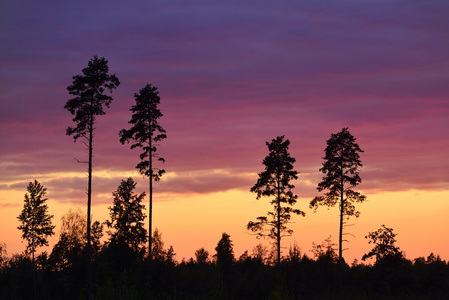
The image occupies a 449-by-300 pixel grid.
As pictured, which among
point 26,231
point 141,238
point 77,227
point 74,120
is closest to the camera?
point 74,120

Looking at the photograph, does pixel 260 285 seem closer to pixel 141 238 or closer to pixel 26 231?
pixel 141 238

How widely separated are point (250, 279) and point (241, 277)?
129 cm

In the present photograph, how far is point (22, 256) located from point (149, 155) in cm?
4205

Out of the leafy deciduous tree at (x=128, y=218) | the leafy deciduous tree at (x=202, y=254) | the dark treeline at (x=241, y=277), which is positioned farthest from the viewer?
the leafy deciduous tree at (x=202, y=254)

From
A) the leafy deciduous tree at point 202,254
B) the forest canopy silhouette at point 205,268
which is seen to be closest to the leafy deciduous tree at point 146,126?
the forest canopy silhouette at point 205,268

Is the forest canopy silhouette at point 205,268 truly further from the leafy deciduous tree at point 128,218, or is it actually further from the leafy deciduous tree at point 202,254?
the leafy deciduous tree at point 202,254

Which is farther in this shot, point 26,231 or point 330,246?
point 26,231

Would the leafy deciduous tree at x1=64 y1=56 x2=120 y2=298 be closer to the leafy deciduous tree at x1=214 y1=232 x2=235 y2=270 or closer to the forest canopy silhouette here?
the forest canopy silhouette

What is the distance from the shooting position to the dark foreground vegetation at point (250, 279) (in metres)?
46.1

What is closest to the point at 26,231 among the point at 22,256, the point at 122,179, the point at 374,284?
the point at 22,256

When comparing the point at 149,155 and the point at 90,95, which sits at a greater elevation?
the point at 90,95

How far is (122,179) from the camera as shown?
294 feet

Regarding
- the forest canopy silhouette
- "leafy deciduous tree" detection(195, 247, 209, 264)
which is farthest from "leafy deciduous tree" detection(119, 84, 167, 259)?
"leafy deciduous tree" detection(195, 247, 209, 264)

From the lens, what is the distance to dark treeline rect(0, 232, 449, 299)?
4606 centimetres
